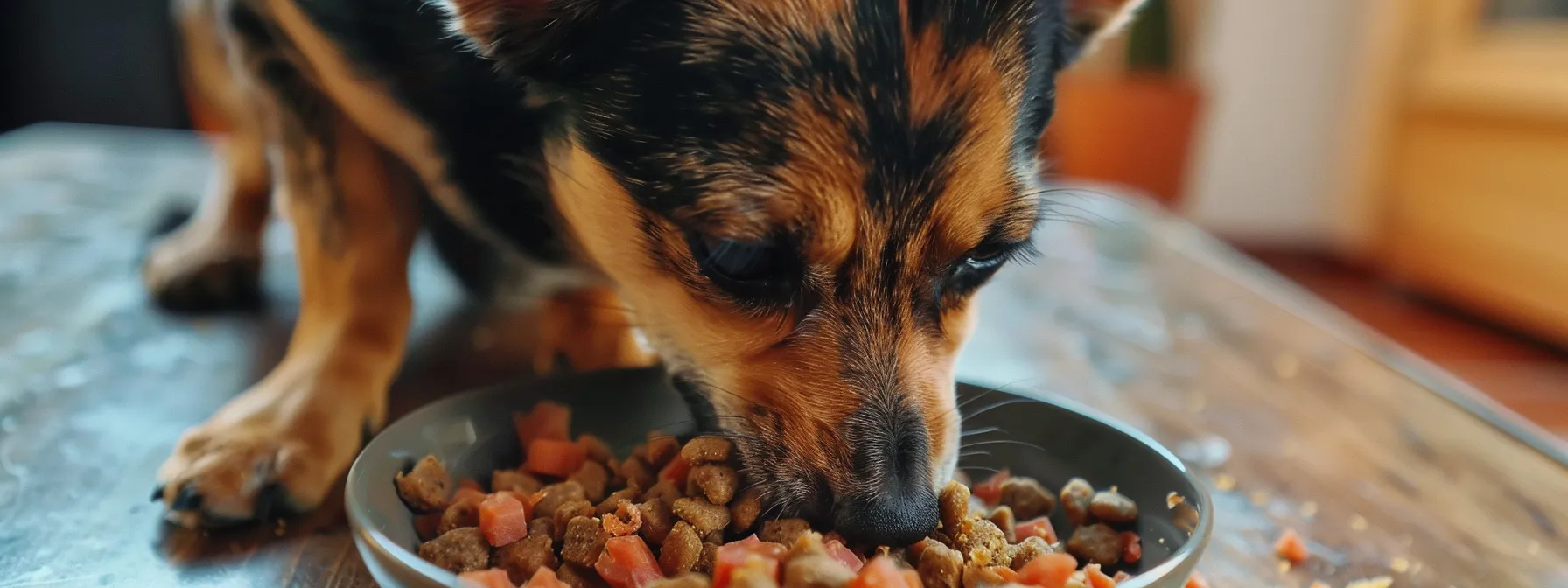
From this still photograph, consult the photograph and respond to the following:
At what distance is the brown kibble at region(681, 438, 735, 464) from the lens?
1.03m

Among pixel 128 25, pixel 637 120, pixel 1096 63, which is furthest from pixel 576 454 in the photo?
pixel 128 25

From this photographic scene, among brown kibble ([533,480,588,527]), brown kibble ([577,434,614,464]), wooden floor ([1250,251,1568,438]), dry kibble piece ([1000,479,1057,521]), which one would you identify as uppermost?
brown kibble ([533,480,588,527])

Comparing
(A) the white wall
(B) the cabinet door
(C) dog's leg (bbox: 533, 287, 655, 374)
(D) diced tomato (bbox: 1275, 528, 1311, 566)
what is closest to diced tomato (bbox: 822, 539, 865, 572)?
(D) diced tomato (bbox: 1275, 528, 1311, 566)

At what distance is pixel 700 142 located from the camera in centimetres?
101

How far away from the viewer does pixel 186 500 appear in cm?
106

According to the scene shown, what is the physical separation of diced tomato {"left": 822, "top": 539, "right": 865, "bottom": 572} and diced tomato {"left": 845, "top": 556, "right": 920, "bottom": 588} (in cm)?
4

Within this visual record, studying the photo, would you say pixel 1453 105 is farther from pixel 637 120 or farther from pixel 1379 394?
pixel 637 120

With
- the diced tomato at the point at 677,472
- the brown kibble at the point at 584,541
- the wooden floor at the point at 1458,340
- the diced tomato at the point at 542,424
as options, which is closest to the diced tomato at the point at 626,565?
the brown kibble at the point at 584,541

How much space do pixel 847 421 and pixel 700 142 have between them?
296mm

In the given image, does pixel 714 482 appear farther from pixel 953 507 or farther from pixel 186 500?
pixel 186 500

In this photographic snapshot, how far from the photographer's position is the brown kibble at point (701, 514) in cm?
96

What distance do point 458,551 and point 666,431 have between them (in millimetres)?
312

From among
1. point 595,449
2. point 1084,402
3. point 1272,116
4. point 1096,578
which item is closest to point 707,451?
point 595,449

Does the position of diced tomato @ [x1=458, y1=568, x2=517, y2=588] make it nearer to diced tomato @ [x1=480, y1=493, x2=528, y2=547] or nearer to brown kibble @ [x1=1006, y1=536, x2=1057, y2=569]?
diced tomato @ [x1=480, y1=493, x2=528, y2=547]
